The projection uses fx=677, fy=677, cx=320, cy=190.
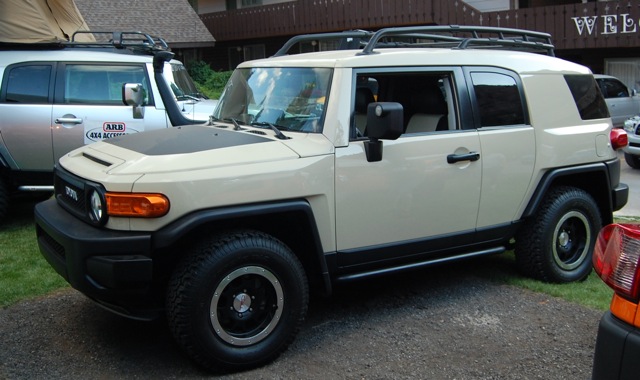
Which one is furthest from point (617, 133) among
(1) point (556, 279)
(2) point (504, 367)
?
(2) point (504, 367)

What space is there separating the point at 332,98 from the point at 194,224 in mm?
1304

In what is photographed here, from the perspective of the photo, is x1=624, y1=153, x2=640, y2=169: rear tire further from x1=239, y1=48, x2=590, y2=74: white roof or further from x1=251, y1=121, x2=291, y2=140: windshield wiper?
x1=251, y1=121, x2=291, y2=140: windshield wiper

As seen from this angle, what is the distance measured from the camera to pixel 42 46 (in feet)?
25.7

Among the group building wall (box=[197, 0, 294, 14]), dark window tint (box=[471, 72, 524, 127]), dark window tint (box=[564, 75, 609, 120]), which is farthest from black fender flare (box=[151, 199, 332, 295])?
building wall (box=[197, 0, 294, 14])

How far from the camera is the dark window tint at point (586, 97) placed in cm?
566

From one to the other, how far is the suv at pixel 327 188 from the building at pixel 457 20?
1292cm

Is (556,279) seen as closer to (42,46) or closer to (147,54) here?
(147,54)

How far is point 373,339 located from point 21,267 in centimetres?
344

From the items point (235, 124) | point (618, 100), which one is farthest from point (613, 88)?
point (235, 124)

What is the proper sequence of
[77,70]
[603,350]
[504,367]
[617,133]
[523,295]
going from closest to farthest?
[603,350]
[504,367]
[523,295]
[617,133]
[77,70]

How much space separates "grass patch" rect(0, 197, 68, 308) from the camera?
5.40m

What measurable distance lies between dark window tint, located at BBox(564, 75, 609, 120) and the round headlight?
12.7 ft

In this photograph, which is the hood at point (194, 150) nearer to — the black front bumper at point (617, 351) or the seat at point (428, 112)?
the seat at point (428, 112)

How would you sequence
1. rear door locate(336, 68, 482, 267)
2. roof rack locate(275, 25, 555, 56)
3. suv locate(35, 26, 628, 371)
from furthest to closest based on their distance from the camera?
roof rack locate(275, 25, 555, 56) < rear door locate(336, 68, 482, 267) < suv locate(35, 26, 628, 371)
